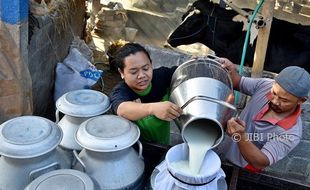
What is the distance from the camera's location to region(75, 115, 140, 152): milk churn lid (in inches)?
61.1

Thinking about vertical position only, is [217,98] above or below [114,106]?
above

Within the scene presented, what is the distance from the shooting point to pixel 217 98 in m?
1.59

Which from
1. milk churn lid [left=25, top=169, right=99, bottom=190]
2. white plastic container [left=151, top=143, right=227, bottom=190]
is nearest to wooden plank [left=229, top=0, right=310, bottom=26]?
white plastic container [left=151, top=143, right=227, bottom=190]

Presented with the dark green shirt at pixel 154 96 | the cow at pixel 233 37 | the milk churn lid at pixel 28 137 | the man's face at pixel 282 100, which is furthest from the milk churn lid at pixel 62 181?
the cow at pixel 233 37

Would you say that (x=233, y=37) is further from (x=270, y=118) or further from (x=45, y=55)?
(x=45, y=55)

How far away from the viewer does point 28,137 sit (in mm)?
1525

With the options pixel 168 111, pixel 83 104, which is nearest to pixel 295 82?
pixel 168 111

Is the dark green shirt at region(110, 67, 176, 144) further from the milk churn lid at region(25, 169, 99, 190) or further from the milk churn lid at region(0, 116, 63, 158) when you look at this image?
the milk churn lid at region(25, 169, 99, 190)

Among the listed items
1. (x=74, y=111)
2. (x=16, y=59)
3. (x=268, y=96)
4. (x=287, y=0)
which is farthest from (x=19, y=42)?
(x=287, y=0)

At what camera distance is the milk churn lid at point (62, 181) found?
1.36m

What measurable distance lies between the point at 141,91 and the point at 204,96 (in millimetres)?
583

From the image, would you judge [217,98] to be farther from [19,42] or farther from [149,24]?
[149,24]

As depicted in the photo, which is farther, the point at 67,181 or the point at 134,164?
the point at 134,164

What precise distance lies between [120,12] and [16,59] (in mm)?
4665
